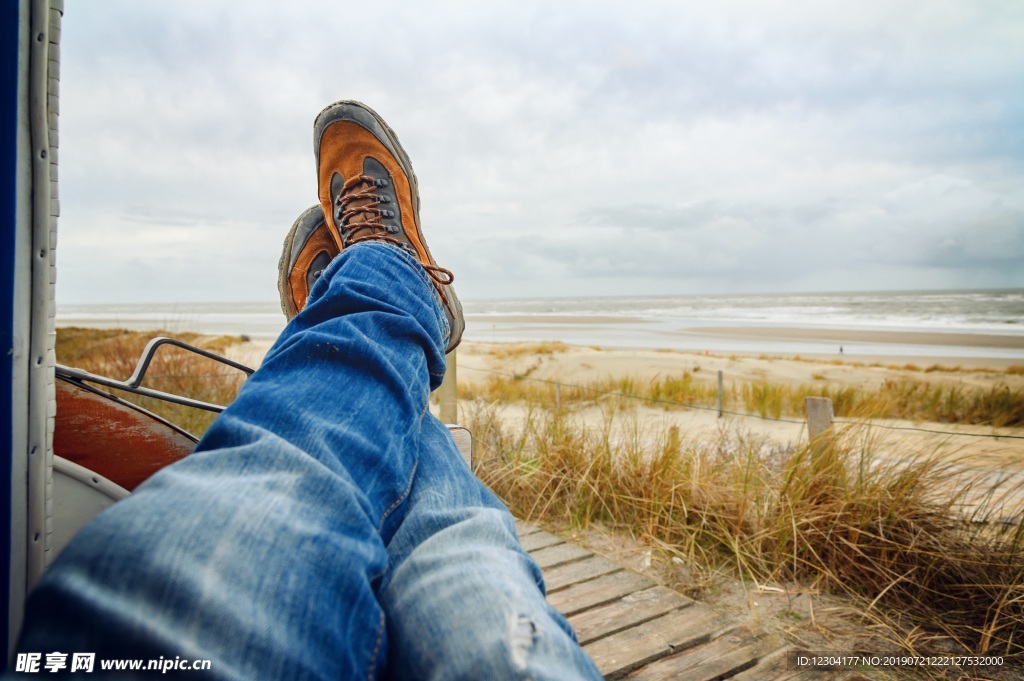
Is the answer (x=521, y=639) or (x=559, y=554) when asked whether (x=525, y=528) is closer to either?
(x=559, y=554)

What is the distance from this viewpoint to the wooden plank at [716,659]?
1217mm

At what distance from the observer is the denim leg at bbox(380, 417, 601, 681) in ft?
1.70

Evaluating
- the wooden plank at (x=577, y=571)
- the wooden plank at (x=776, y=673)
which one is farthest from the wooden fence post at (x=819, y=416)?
the wooden plank at (x=776, y=673)

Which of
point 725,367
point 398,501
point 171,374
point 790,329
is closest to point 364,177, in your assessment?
point 398,501

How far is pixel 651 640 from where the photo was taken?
1336 mm

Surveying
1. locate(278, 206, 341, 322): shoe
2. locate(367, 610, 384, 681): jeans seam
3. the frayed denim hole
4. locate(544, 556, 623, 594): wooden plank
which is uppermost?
locate(278, 206, 341, 322): shoe

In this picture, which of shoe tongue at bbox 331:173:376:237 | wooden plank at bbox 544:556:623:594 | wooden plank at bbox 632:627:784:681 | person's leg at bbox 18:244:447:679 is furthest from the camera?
shoe tongue at bbox 331:173:376:237

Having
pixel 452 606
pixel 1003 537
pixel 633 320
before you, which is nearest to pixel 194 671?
pixel 452 606

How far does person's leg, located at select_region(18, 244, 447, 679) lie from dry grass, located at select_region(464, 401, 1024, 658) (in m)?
1.48

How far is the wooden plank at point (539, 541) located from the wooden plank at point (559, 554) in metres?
0.03

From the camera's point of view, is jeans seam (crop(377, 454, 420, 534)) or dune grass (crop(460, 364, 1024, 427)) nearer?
jeans seam (crop(377, 454, 420, 534))

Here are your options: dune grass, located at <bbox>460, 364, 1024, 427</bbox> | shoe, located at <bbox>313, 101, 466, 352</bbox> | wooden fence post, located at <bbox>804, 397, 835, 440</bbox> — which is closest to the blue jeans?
shoe, located at <bbox>313, 101, 466, 352</bbox>

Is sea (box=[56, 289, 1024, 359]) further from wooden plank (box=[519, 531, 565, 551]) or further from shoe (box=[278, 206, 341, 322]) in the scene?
wooden plank (box=[519, 531, 565, 551])

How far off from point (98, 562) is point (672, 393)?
598cm
